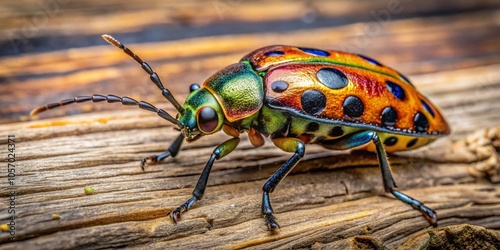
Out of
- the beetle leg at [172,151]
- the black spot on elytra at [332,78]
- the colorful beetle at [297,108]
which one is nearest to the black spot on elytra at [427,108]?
the colorful beetle at [297,108]

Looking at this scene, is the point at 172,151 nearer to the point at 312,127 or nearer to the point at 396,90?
the point at 312,127

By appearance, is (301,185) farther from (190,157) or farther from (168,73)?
(168,73)

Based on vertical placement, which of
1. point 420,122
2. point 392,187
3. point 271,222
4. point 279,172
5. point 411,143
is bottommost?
point 271,222

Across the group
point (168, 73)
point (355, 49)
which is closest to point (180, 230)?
point (168, 73)

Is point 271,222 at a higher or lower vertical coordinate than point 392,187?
lower

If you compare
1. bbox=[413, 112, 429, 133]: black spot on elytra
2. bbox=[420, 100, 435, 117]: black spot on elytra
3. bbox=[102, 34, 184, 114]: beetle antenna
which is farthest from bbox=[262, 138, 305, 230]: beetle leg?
bbox=[420, 100, 435, 117]: black spot on elytra

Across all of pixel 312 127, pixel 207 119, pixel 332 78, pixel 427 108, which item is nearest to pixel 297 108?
pixel 312 127

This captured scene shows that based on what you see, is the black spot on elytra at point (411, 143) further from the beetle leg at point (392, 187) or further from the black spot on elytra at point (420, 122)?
the beetle leg at point (392, 187)
